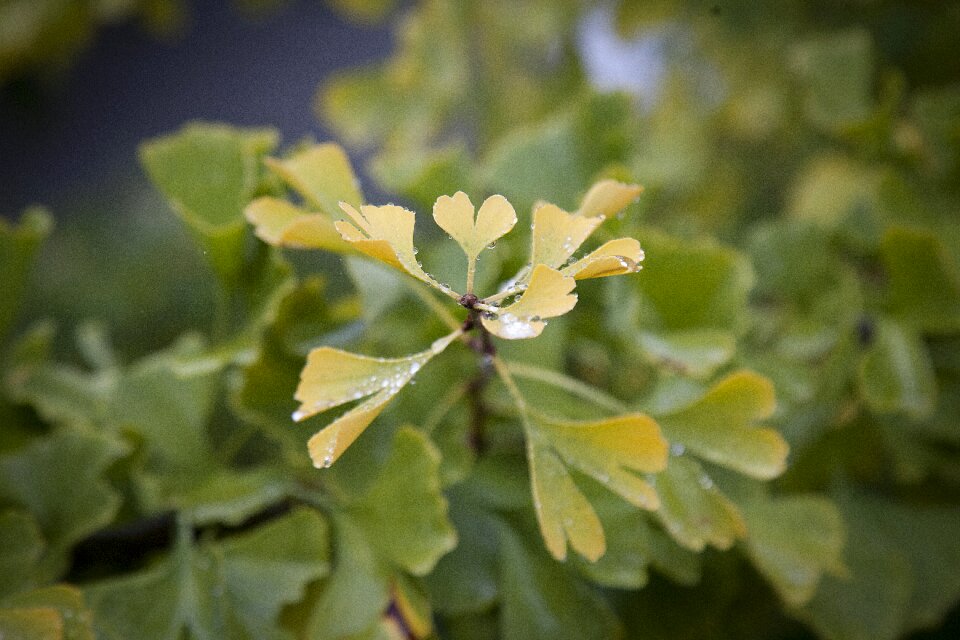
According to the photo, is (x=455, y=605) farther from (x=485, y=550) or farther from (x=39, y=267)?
(x=39, y=267)

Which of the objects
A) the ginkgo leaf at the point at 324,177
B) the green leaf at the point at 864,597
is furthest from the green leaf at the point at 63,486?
the green leaf at the point at 864,597

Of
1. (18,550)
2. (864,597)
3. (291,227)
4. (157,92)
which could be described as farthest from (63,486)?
(157,92)

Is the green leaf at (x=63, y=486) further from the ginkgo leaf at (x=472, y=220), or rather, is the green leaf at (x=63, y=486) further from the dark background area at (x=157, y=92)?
the dark background area at (x=157, y=92)

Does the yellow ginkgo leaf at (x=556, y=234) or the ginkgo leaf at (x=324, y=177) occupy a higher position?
the yellow ginkgo leaf at (x=556, y=234)

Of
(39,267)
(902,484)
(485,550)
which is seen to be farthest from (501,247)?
(39,267)

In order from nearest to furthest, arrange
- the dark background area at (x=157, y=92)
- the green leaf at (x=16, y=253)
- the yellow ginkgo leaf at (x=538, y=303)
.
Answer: the yellow ginkgo leaf at (x=538, y=303)
the green leaf at (x=16, y=253)
the dark background area at (x=157, y=92)

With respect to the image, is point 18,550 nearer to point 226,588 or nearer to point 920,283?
point 226,588

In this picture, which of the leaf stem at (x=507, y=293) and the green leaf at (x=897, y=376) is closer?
the leaf stem at (x=507, y=293)
